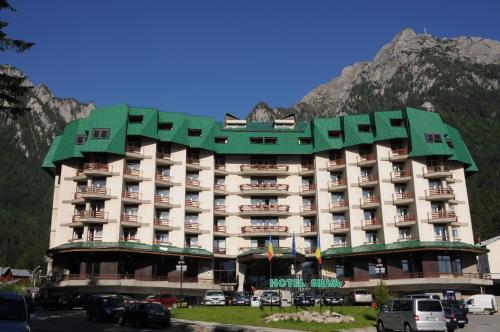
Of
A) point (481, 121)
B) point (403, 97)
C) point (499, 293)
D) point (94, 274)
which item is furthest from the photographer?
point (403, 97)

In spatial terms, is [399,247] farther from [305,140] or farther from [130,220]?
[130,220]

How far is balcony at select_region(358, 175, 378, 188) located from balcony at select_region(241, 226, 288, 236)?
12.0 m

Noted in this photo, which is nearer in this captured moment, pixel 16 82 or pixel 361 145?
pixel 16 82

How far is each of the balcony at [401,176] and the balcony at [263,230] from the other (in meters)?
16.1

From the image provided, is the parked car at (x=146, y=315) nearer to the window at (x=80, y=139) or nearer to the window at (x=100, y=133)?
the window at (x=100, y=133)

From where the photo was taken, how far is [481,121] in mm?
171500

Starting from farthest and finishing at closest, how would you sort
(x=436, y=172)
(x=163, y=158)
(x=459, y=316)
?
(x=163, y=158), (x=436, y=172), (x=459, y=316)

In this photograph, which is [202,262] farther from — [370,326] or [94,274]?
[370,326]

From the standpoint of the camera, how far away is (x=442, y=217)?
6153 centimetres

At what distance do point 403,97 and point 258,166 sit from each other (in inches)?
5589

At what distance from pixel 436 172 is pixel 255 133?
25208 mm

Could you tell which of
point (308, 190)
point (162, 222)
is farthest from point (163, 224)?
point (308, 190)

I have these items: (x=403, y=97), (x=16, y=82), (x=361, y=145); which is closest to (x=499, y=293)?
(x=361, y=145)

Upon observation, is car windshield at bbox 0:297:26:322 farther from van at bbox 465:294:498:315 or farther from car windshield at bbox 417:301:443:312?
van at bbox 465:294:498:315
